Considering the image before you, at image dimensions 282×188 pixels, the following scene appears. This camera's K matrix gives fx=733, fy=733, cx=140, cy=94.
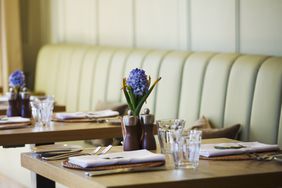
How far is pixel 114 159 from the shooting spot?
259 centimetres

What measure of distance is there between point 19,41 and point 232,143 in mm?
4852

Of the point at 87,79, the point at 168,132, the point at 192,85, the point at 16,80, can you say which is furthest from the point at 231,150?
the point at 87,79

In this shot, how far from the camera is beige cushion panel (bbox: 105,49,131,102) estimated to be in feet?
18.6

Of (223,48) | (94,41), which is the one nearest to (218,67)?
(223,48)

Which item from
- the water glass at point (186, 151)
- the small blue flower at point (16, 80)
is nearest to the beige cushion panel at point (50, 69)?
the small blue flower at point (16, 80)

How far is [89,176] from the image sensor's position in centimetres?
242

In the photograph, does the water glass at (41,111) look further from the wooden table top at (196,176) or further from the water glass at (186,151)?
the water glass at (186,151)

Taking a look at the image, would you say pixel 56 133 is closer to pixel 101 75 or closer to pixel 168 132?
pixel 168 132

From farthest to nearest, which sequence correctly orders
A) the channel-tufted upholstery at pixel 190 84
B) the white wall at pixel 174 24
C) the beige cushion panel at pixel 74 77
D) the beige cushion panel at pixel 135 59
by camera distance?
the beige cushion panel at pixel 74 77 → the beige cushion panel at pixel 135 59 → the white wall at pixel 174 24 → the channel-tufted upholstery at pixel 190 84

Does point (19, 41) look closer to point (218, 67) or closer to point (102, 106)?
point (102, 106)

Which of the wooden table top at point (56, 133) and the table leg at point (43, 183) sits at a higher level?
the wooden table top at point (56, 133)

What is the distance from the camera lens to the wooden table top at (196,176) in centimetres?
232

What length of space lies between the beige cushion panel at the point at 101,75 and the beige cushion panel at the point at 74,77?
33 centimetres

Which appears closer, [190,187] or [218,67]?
[190,187]
